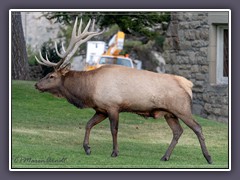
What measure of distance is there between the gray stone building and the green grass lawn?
632 mm

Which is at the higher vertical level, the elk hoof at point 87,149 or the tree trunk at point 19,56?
the tree trunk at point 19,56

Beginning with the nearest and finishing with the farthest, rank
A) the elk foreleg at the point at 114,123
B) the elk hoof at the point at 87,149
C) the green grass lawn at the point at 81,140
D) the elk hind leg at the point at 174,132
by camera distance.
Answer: the green grass lawn at the point at 81,140
the elk foreleg at the point at 114,123
the elk hind leg at the point at 174,132
the elk hoof at the point at 87,149

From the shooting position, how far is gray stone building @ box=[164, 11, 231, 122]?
18.8 m

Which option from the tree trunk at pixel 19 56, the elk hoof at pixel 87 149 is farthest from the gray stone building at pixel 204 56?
the elk hoof at pixel 87 149

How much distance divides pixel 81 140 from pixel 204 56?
4.79 meters

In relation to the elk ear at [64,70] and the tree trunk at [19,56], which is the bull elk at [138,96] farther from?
the tree trunk at [19,56]

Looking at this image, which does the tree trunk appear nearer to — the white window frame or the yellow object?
the white window frame

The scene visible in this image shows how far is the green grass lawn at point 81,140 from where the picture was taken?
44.9 ft

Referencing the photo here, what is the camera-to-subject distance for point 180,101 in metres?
13.8

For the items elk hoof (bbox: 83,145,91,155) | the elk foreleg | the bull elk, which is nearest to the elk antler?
the bull elk

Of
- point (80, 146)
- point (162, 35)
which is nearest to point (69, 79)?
point (80, 146)

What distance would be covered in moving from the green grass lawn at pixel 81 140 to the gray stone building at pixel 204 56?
632 millimetres

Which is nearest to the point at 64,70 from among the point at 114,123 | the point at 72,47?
the point at 72,47

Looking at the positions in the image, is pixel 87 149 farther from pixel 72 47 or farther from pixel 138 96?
pixel 72 47
